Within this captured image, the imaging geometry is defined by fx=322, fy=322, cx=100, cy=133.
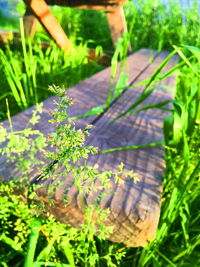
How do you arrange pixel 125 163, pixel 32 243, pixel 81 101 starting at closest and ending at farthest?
pixel 32 243, pixel 125 163, pixel 81 101

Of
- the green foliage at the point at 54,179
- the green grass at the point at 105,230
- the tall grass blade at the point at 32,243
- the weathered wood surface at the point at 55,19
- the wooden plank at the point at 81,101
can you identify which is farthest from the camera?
the weathered wood surface at the point at 55,19

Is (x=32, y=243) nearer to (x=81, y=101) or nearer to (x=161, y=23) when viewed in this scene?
(x=81, y=101)

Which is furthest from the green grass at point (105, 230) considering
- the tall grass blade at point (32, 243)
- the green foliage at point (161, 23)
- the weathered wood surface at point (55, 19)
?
the green foliage at point (161, 23)

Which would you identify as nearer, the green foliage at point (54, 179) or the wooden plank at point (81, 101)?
the green foliage at point (54, 179)

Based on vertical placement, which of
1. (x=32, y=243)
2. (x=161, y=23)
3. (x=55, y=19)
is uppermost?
(x=55, y=19)

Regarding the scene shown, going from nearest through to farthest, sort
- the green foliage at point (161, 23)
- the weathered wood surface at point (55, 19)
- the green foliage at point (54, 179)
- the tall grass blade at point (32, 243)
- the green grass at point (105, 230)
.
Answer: the green foliage at point (54, 179)
the tall grass blade at point (32, 243)
the green grass at point (105, 230)
the weathered wood surface at point (55, 19)
the green foliage at point (161, 23)

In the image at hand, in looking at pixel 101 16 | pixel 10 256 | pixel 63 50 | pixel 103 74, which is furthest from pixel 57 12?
pixel 10 256

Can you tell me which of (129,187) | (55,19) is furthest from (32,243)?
(55,19)

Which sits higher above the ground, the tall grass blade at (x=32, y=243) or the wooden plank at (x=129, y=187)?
the wooden plank at (x=129, y=187)

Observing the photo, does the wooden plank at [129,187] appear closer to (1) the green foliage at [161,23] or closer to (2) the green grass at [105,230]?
(2) the green grass at [105,230]

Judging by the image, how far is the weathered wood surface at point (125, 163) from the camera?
2.65ft

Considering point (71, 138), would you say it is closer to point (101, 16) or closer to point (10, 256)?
point (10, 256)

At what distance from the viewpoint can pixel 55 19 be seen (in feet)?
8.92

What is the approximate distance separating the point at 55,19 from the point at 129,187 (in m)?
2.19
